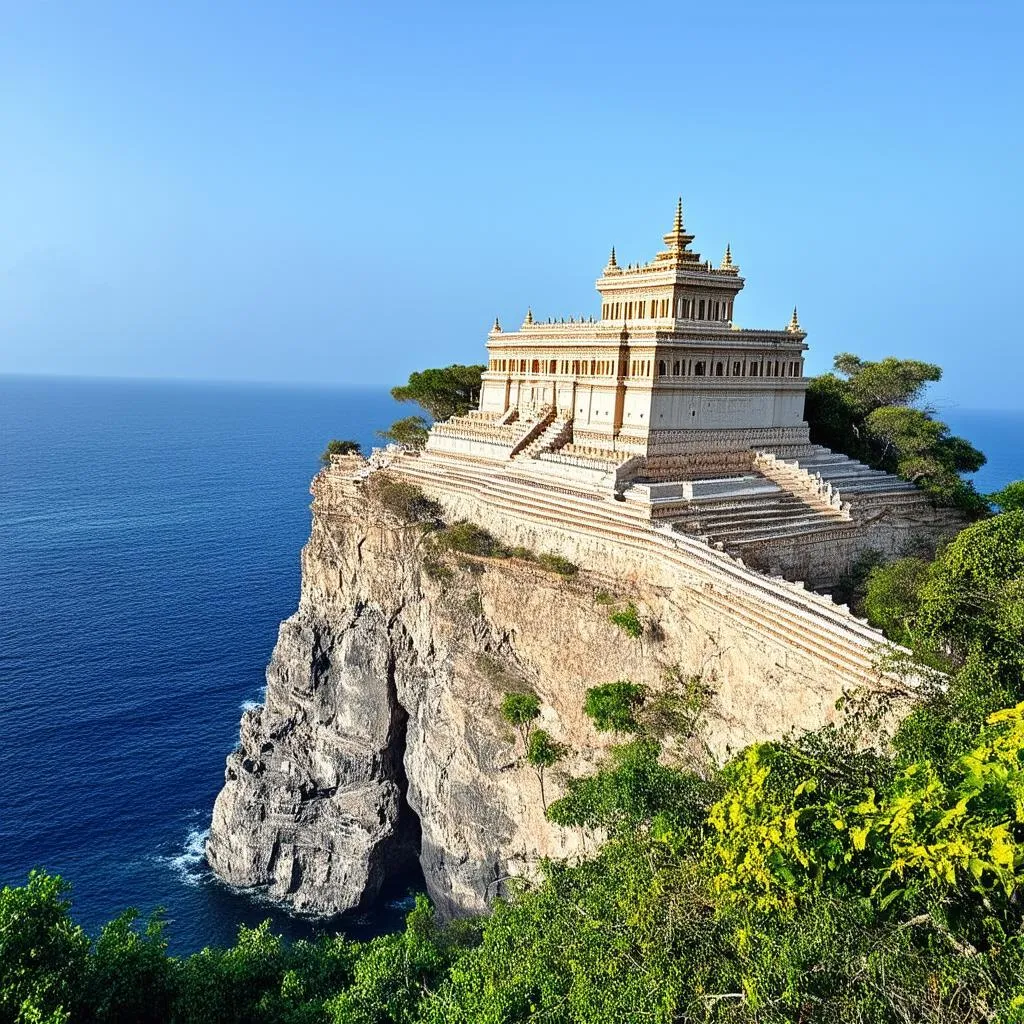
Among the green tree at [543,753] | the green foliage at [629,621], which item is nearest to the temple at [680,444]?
the green foliage at [629,621]

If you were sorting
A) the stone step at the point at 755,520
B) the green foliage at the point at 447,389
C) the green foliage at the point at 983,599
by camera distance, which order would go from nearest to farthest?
the green foliage at the point at 983,599 < the stone step at the point at 755,520 < the green foliage at the point at 447,389

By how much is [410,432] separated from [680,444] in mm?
27450

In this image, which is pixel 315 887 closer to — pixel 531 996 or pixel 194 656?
pixel 194 656

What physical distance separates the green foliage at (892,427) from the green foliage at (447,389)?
1041 inches

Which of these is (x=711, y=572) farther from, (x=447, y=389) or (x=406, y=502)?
(x=447, y=389)

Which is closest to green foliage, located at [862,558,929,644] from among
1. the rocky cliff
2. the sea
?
the rocky cliff

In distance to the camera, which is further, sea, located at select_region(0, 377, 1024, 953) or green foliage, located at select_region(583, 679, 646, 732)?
sea, located at select_region(0, 377, 1024, 953)

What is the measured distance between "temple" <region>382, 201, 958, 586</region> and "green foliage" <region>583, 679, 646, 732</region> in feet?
23.0

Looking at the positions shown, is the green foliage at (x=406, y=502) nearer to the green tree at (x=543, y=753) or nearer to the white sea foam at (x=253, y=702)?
the green tree at (x=543, y=753)

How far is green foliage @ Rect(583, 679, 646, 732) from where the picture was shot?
117 feet

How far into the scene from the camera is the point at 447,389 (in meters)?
69.9

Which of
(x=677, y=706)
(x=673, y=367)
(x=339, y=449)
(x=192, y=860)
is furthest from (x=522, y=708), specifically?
(x=339, y=449)

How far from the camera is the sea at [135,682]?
49.2m

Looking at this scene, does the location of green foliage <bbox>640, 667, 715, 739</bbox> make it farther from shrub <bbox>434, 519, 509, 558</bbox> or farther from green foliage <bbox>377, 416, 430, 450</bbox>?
green foliage <bbox>377, 416, 430, 450</bbox>
